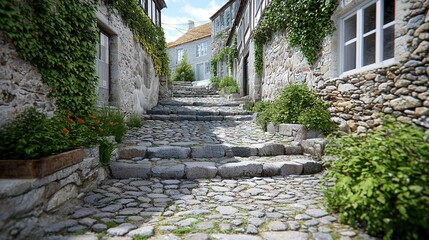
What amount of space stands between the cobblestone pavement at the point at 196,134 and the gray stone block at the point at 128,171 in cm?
98

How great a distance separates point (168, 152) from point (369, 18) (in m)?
3.98

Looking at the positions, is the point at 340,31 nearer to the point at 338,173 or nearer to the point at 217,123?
the point at 338,173

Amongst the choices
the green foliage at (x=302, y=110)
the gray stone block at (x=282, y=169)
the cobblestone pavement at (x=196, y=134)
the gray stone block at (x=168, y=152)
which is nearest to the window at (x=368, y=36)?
the green foliage at (x=302, y=110)

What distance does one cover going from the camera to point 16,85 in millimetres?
2713

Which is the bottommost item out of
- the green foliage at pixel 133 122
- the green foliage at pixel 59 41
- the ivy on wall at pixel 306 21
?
the green foliage at pixel 133 122

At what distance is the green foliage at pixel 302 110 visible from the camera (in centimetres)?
453

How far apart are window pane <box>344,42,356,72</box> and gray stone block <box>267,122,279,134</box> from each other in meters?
1.77

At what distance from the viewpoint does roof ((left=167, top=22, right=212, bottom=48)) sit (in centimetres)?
2502

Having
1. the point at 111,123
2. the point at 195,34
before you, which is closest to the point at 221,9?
the point at 195,34

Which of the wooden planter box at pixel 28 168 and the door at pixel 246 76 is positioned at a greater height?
the door at pixel 246 76

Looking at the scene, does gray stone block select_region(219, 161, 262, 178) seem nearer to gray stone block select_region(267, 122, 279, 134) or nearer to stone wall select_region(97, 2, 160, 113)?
gray stone block select_region(267, 122, 279, 134)

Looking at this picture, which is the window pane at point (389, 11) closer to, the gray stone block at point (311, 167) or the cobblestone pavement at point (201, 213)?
the gray stone block at point (311, 167)

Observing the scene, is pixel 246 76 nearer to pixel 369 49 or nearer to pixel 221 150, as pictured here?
pixel 369 49

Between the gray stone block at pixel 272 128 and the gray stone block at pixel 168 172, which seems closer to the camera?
the gray stone block at pixel 168 172
